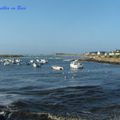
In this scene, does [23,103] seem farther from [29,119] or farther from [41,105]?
[29,119]

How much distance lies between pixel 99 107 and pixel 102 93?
8.92 metres

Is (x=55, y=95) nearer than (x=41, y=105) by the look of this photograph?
No

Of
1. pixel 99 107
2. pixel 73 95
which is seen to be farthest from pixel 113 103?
pixel 73 95

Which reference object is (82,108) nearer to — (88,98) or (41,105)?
(41,105)

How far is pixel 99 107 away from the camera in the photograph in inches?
1144

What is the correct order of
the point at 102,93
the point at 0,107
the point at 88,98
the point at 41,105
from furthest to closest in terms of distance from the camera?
the point at 102,93, the point at 88,98, the point at 41,105, the point at 0,107

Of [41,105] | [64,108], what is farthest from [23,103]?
[64,108]

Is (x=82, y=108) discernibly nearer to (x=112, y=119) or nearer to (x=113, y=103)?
(x=113, y=103)

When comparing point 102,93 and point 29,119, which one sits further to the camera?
point 102,93

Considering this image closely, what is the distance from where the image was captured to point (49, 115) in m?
25.5

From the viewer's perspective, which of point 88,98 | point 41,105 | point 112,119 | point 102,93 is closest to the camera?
point 112,119

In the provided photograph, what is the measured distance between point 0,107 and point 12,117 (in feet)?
14.4

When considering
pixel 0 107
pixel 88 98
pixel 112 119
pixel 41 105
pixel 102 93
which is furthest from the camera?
pixel 102 93

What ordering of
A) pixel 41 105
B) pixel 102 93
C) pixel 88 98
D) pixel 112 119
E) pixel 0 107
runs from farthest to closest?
1. pixel 102 93
2. pixel 88 98
3. pixel 41 105
4. pixel 0 107
5. pixel 112 119
